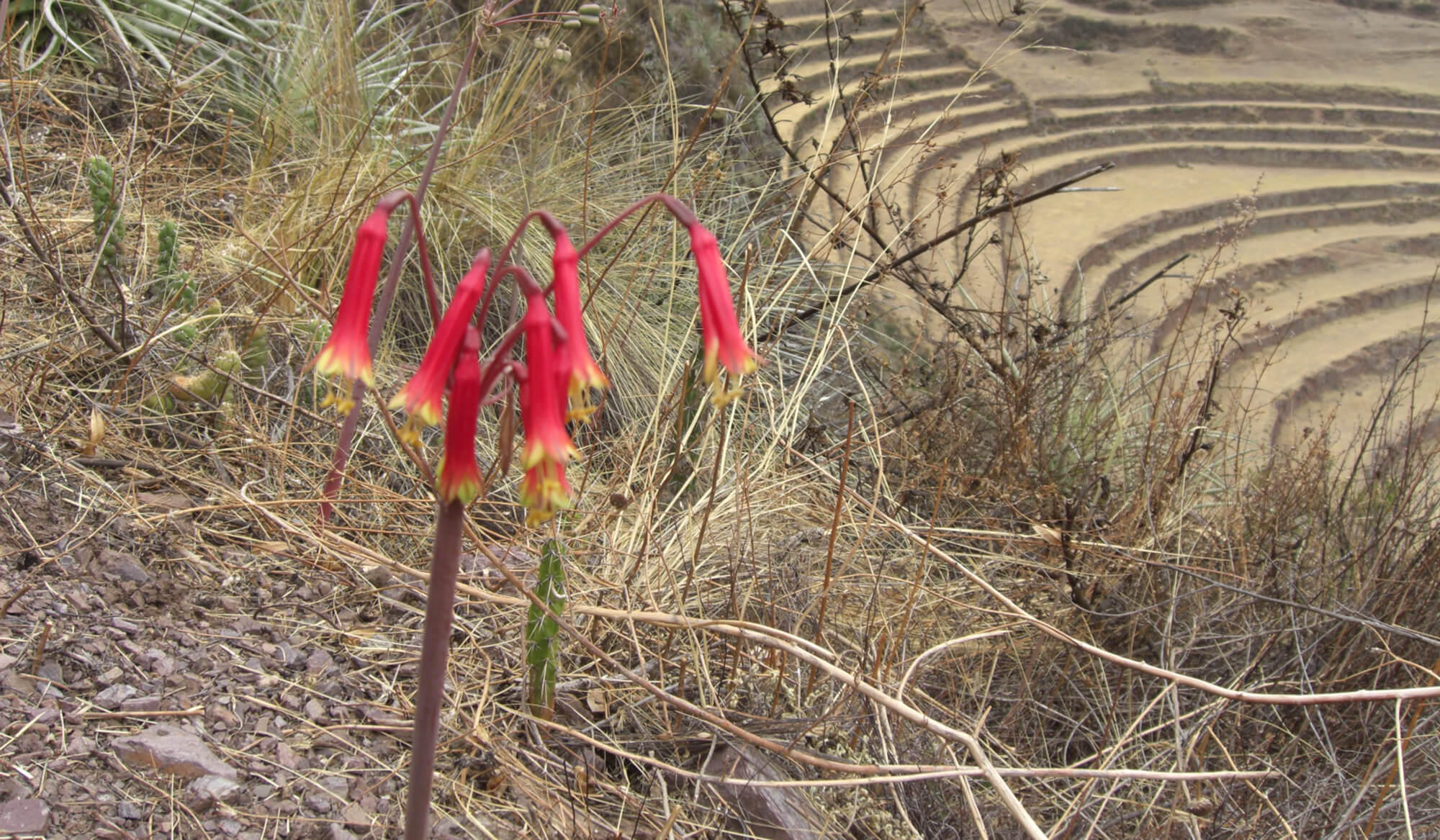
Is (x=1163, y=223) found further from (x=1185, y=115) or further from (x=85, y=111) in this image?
(x=85, y=111)

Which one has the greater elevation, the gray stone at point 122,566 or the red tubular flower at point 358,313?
the red tubular flower at point 358,313

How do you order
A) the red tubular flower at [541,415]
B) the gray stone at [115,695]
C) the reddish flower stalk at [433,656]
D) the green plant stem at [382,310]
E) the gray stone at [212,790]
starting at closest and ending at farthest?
the red tubular flower at [541,415] < the reddish flower stalk at [433,656] < the gray stone at [212,790] < the gray stone at [115,695] < the green plant stem at [382,310]

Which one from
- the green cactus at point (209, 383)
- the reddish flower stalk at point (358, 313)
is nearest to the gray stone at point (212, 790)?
the reddish flower stalk at point (358, 313)

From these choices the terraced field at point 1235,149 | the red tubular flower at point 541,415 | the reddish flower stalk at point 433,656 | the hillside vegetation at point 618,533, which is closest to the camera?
the red tubular flower at point 541,415

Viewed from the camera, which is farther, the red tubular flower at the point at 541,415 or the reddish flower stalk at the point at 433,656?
the reddish flower stalk at the point at 433,656

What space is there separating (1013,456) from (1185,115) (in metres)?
12.9

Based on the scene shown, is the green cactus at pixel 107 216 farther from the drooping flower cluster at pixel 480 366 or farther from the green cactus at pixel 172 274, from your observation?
the drooping flower cluster at pixel 480 366

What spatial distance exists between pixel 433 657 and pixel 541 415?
1.04ft

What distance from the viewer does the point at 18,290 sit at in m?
2.48

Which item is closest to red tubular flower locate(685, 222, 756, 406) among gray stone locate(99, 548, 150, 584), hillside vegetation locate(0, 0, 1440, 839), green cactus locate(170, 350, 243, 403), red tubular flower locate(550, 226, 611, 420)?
red tubular flower locate(550, 226, 611, 420)

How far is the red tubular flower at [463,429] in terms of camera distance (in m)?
0.93

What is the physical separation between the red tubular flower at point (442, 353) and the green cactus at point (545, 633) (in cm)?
65

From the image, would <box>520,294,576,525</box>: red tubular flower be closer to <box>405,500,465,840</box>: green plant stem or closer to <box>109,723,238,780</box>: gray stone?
<box>405,500,465,840</box>: green plant stem

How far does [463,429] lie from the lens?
947mm
